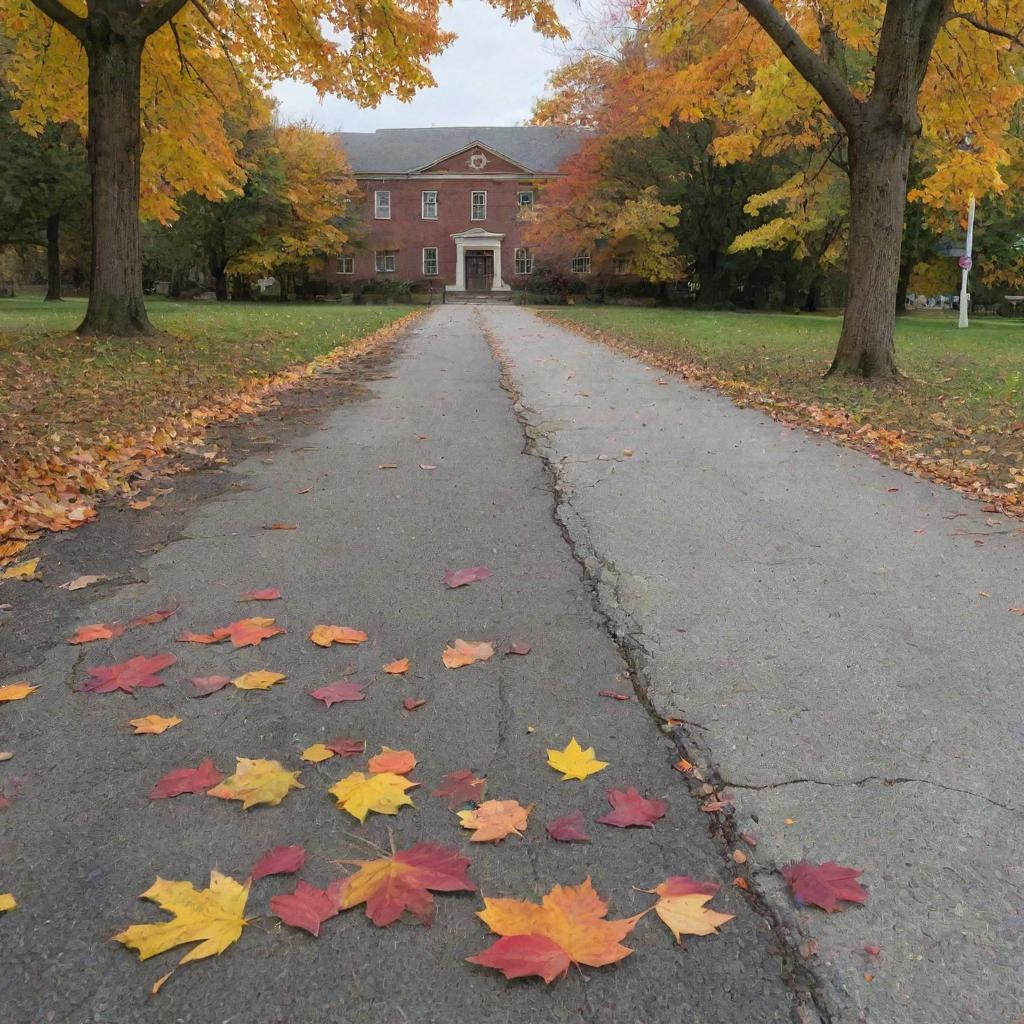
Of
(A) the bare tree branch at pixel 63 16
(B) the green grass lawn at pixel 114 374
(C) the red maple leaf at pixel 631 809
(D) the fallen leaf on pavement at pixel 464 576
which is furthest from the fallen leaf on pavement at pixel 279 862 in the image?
(A) the bare tree branch at pixel 63 16

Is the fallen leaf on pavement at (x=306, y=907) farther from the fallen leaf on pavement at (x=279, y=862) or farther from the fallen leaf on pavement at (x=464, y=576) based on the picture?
the fallen leaf on pavement at (x=464, y=576)

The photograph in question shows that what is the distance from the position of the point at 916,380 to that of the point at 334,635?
1095cm

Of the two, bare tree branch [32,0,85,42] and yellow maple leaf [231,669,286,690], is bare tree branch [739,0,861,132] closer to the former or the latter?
bare tree branch [32,0,85,42]

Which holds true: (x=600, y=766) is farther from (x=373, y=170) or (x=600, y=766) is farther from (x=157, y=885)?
(x=373, y=170)

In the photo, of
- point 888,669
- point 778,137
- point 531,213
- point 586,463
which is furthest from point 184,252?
point 888,669

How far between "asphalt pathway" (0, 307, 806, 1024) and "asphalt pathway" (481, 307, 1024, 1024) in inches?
6.3

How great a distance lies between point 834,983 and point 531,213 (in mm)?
43274

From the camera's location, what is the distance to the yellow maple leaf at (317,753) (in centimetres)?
253

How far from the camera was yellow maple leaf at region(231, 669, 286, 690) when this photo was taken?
2984mm

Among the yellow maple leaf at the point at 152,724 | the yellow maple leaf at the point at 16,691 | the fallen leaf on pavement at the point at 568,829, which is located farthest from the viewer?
the yellow maple leaf at the point at 16,691

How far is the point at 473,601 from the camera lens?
3.82 metres

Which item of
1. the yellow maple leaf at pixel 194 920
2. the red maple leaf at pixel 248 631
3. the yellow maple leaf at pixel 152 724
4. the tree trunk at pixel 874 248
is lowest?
the yellow maple leaf at pixel 194 920

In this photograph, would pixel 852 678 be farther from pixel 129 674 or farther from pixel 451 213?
pixel 451 213

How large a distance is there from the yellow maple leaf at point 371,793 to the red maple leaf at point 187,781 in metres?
0.35
